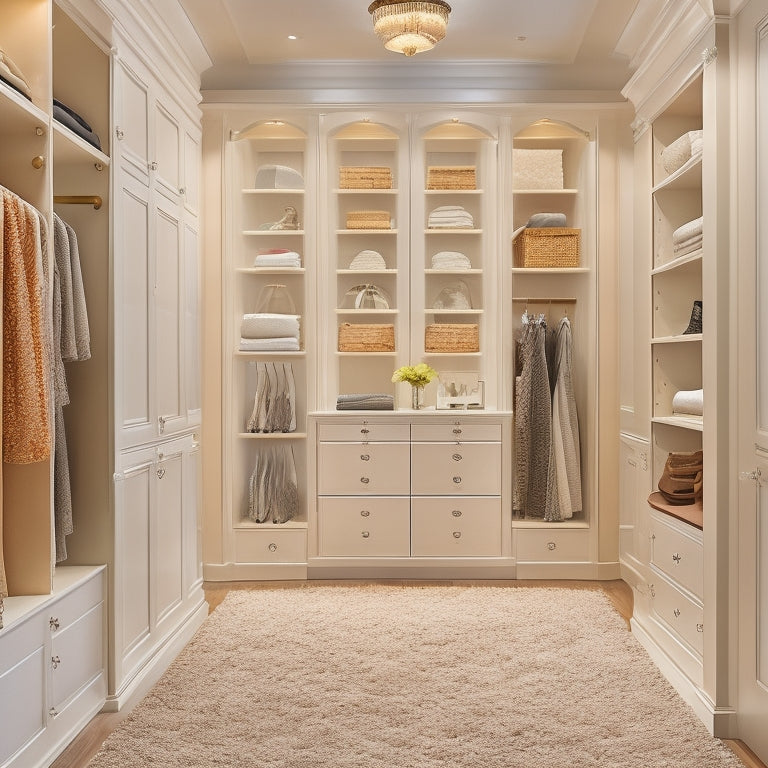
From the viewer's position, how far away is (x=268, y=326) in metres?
4.52

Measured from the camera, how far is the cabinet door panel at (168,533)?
332cm

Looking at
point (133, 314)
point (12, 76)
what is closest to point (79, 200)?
point (133, 314)

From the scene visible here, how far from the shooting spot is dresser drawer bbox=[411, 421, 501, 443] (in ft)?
14.6

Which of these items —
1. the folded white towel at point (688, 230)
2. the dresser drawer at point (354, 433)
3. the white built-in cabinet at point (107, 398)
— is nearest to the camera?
the white built-in cabinet at point (107, 398)

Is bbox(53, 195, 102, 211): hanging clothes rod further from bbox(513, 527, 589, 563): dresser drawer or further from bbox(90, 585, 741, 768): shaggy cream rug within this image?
bbox(513, 527, 589, 563): dresser drawer

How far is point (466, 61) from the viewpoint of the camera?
14.5 ft

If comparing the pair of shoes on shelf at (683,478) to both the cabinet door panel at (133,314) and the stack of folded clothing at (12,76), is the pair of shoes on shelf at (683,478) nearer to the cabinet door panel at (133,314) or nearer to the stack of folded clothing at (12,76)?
the cabinet door panel at (133,314)

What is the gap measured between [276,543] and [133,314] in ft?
6.41

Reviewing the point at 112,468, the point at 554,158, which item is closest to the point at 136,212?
the point at 112,468

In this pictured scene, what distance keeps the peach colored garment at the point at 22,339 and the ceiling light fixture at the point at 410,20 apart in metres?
1.84

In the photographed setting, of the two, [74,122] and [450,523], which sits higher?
[74,122]

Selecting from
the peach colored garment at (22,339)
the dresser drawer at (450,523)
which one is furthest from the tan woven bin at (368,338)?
the peach colored garment at (22,339)

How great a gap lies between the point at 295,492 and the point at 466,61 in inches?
107

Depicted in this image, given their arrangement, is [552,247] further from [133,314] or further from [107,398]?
[107,398]
